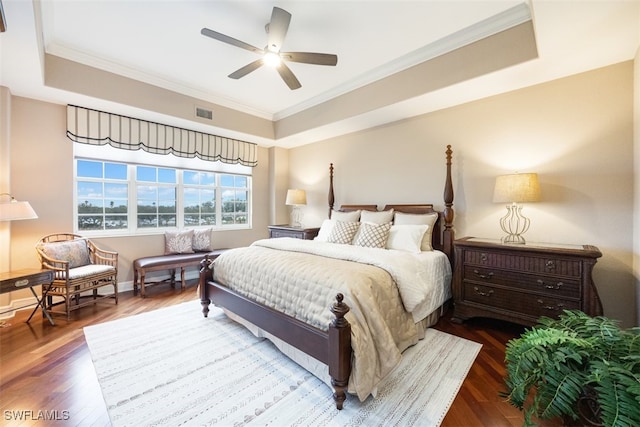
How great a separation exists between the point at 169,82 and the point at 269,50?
211cm

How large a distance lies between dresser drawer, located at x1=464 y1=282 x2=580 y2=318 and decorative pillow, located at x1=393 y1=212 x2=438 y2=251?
2.00 feet

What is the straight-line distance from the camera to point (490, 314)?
2654mm

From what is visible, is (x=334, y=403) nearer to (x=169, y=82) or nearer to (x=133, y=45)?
(x=133, y=45)

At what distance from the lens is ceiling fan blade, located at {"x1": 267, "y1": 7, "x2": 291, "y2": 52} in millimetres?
2055

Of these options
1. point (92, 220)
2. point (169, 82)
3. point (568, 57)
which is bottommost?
point (92, 220)

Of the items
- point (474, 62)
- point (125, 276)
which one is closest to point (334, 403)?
point (474, 62)

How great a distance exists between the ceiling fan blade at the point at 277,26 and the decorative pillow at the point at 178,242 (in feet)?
11.0

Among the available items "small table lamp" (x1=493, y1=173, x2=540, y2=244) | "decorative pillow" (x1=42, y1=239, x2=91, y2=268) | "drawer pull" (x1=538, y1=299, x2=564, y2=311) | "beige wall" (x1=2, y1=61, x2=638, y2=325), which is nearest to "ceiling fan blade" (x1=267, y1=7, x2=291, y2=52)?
"beige wall" (x1=2, y1=61, x2=638, y2=325)

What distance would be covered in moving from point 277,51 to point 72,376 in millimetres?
3120

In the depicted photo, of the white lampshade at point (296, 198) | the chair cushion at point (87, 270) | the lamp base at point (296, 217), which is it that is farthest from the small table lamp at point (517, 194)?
the chair cushion at point (87, 270)

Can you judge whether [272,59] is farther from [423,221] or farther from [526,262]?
[526,262]

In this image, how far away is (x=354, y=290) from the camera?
181cm

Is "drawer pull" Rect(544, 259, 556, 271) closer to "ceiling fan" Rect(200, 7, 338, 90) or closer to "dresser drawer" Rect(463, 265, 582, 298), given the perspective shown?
"dresser drawer" Rect(463, 265, 582, 298)

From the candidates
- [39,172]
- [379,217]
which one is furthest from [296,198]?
[39,172]
